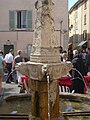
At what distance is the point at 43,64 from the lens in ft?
20.9

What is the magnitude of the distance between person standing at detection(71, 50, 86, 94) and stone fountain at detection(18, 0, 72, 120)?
2953mm

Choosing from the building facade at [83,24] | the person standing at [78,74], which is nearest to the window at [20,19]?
the building facade at [83,24]

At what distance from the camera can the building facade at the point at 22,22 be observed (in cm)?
2523

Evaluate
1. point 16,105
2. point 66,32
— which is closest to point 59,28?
point 66,32

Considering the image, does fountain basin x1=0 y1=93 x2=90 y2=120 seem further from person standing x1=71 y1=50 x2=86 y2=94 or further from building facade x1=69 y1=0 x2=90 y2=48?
building facade x1=69 y1=0 x2=90 y2=48

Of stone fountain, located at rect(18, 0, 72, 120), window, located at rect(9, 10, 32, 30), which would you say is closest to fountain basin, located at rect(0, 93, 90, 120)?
stone fountain, located at rect(18, 0, 72, 120)

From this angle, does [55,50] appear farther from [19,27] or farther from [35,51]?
[19,27]

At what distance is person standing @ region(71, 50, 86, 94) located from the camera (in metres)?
9.80

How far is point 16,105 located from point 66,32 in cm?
1718

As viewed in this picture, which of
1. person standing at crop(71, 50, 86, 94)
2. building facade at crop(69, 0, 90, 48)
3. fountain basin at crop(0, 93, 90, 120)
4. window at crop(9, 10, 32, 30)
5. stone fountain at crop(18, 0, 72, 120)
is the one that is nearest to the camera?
stone fountain at crop(18, 0, 72, 120)

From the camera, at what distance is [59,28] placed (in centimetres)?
2522

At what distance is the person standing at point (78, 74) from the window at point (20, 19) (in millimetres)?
15558

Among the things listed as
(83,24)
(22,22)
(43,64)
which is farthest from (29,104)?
(83,24)

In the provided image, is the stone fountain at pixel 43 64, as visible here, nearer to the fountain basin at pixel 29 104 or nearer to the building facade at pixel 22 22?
the fountain basin at pixel 29 104
